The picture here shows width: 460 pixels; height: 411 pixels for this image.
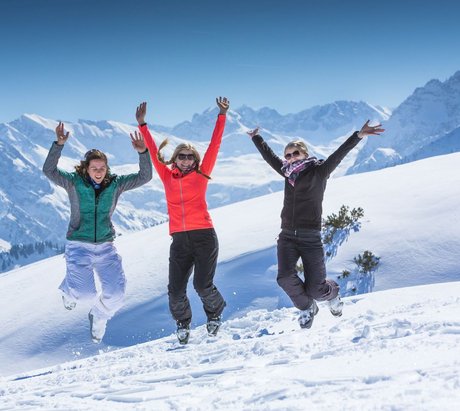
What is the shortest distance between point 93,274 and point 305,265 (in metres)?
2.90

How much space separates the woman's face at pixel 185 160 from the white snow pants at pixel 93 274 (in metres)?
1.45

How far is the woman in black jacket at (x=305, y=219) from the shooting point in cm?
674

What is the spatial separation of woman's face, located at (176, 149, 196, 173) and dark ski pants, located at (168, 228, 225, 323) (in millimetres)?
870

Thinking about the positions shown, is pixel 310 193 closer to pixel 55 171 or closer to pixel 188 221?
pixel 188 221

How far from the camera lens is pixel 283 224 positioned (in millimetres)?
6883

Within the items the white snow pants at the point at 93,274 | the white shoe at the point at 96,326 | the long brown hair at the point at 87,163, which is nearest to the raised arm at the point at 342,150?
the long brown hair at the point at 87,163

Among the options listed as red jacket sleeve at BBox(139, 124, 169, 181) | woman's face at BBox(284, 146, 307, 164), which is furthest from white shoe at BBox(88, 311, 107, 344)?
woman's face at BBox(284, 146, 307, 164)

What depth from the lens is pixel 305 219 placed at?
674 cm

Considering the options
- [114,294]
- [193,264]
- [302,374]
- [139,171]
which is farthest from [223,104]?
[302,374]

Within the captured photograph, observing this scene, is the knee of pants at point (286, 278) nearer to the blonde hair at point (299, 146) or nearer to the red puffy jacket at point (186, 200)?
the red puffy jacket at point (186, 200)

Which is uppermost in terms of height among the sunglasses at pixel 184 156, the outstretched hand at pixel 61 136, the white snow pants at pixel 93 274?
the outstretched hand at pixel 61 136

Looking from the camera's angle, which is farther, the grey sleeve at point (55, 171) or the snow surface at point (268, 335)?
the grey sleeve at point (55, 171)

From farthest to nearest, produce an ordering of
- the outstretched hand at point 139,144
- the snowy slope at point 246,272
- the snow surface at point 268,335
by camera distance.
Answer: the snowy slope at point 246,272 < the outstretched hand at point 139,144 < the snow surface at point 268,335

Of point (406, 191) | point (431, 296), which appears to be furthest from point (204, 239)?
point (406, 191)
